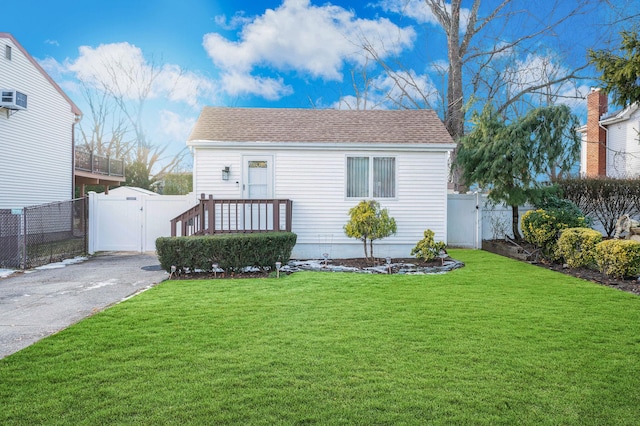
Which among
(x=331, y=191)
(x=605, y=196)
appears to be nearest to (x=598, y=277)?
(x=331, y=191)

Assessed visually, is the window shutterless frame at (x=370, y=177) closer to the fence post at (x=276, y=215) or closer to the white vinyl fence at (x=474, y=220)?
the fence post at (x=276, y=215)

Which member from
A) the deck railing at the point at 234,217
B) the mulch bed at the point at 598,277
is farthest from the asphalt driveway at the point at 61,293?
the mulch bed at the point at 598,277

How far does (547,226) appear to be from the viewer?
10289 millimetres

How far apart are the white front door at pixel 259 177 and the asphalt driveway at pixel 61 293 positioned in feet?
10.0

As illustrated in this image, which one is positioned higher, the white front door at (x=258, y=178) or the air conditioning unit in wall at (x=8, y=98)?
the air conditioning unit in wall at (x=8, y=98)

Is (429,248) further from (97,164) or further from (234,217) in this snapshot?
(97,164)

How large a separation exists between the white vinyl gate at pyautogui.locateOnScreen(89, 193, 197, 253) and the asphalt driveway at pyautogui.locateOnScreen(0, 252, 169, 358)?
1788 mm

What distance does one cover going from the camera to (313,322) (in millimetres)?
4938

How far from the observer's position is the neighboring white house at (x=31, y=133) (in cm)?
1331

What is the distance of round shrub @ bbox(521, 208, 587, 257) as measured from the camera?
10188 mm

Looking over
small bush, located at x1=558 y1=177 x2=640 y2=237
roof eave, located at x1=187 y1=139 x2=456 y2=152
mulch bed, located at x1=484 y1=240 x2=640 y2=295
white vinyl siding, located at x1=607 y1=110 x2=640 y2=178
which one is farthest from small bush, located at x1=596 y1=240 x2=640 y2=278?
white vinyl siding, located at x1=607 y1=110 x2=640 y2=178

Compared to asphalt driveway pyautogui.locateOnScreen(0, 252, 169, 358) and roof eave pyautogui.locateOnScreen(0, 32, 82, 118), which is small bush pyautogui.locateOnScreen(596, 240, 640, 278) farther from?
roof eave pyautogui.locateOnScreen(0, 32, 82, 118)

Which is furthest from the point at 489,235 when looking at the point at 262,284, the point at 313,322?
the point at 313,322

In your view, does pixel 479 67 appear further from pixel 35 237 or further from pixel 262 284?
pixel 35 237
